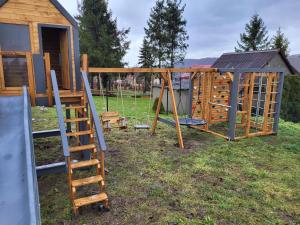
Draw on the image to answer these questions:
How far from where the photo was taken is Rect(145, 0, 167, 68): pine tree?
23703 mm

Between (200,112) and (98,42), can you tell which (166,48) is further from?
(200,112)

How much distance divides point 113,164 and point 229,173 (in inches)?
102

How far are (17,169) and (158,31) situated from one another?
22709 millimetres

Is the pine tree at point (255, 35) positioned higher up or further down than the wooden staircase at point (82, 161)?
higher up

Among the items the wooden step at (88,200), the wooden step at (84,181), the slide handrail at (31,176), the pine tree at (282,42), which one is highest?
the pine tree at (282,42)

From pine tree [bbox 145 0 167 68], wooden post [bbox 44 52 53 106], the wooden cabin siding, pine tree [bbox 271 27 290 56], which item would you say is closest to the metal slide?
wooden post [bbox 44 52 53 106]

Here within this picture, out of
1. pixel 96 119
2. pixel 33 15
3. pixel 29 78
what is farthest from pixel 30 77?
pixel 96 119

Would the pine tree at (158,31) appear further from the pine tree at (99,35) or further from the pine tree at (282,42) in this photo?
the pine tree at (282,42)

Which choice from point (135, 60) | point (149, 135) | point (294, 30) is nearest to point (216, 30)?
point (294, 30)

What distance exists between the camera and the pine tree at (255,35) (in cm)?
2614

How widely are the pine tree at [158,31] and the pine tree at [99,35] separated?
11.9 ft

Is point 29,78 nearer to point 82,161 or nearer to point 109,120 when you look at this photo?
point 82,161

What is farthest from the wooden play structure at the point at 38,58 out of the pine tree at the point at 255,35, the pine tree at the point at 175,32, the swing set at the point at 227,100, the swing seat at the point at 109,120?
the pine tree at the point at 255,35

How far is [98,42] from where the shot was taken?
856 inches
